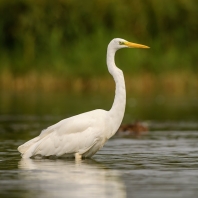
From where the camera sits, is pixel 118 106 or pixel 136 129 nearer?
pixel 118 106

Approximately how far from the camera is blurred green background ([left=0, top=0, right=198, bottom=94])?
126 ft

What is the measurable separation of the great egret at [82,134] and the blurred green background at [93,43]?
23.5m

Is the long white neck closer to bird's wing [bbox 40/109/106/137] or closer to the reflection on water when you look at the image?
bird's wing [bbox 40/109/106/137]

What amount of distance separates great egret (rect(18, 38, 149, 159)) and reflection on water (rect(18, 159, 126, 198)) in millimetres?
228

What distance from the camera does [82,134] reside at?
44.5ft

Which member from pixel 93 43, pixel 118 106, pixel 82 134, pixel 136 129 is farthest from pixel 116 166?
pixel 93 43

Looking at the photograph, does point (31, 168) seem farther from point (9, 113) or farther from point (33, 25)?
point (33, 25)

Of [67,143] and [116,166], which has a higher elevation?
[67,143]

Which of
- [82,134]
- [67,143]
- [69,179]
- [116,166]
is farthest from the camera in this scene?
[67,143]

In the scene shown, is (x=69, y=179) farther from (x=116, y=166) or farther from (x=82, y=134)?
(x=82, y=134)

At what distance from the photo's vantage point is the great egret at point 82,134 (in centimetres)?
1352

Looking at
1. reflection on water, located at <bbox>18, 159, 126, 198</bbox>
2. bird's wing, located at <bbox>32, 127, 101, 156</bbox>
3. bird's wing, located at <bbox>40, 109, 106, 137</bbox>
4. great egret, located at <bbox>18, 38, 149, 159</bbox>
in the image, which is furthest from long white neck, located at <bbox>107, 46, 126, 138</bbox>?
reflection on water, located at <bbox>18, 159, 126, 198</bbox>

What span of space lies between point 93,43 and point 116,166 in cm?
2876

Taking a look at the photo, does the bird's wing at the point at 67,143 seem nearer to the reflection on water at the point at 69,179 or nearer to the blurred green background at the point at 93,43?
the reflection on water at the point at 69,179
